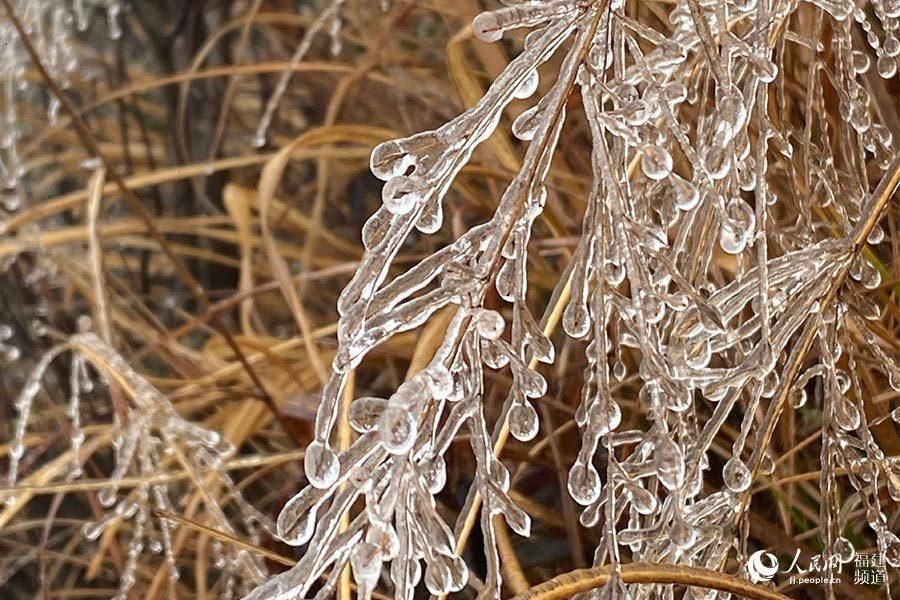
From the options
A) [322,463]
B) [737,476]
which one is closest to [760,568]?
[737,476]

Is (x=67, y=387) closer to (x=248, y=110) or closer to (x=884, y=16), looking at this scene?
(x=248, y=110)

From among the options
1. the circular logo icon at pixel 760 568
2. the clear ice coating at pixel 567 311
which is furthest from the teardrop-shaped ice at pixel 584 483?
the circular logo icon at pixel 760 568

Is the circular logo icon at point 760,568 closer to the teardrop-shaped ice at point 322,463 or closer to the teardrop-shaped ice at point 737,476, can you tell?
the teardrop-shaped ice at point 737,476

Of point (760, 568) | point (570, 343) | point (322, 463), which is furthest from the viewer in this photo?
point (570, 343)

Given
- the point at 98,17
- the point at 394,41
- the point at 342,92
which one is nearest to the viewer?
the point at 342,92

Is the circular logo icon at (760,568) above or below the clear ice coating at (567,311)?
below

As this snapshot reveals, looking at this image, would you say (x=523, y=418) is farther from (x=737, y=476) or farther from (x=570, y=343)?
(x=570, y=343)

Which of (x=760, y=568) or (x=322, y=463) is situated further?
(x=760, y=568)

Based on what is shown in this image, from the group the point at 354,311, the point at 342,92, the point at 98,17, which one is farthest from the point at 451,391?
the point at 98,17
